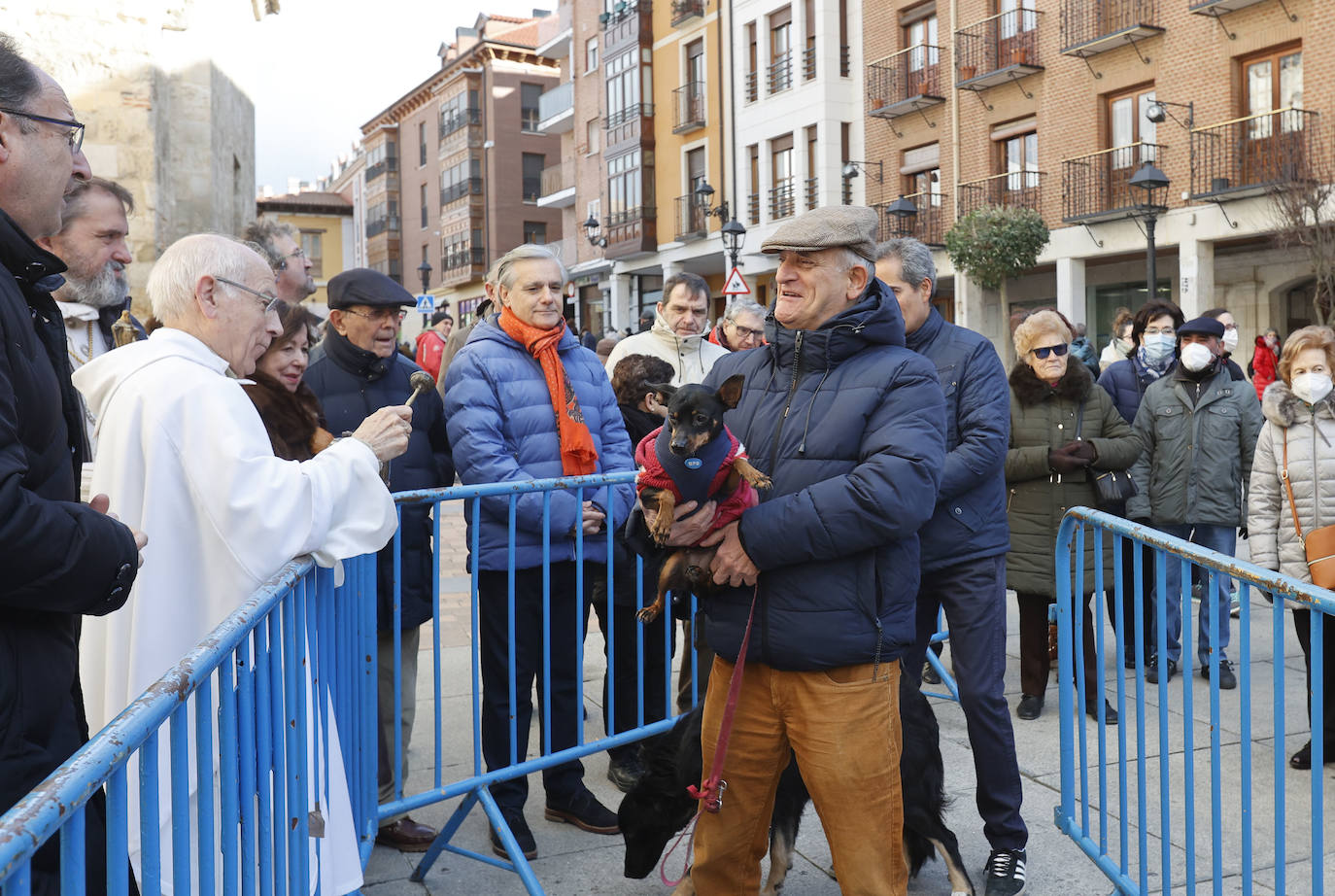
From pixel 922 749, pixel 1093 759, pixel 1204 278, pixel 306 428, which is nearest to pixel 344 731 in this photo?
pixel 306 428

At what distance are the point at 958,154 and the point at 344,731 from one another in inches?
987

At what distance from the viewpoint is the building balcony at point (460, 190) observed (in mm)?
51406

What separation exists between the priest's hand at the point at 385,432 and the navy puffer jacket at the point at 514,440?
1.07 metres

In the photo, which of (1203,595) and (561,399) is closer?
(561,399)

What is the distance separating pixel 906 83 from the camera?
27094mm

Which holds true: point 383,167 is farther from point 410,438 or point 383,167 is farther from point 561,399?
point 561,399

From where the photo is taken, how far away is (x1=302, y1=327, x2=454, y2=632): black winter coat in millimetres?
4414

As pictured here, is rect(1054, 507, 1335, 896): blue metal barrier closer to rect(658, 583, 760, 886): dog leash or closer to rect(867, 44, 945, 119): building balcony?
rect(658, 583, 760, 886): dog leash

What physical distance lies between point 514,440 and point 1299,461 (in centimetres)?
363

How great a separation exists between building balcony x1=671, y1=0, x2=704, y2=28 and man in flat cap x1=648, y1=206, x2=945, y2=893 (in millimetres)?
32460

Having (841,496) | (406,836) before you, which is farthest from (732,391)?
(406,836)

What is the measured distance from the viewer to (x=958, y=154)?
2581 centimetres

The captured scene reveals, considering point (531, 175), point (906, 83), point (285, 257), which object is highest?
point (531, 175)

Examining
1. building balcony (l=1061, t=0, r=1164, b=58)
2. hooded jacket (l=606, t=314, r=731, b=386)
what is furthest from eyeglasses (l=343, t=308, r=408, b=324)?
building balcony (l=1061, t=0, r=1164, b=58)
